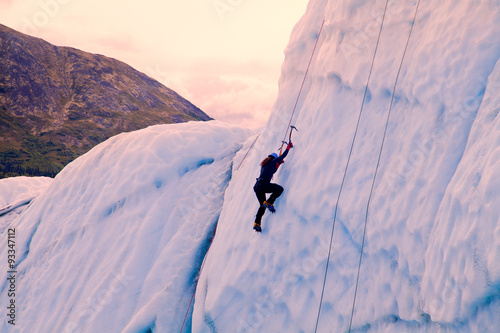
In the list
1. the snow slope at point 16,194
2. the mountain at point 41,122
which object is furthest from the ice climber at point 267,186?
the mountain at point 41,122

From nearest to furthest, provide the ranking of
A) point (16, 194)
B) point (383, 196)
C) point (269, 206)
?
point (383, 196)
point (269, 206)
point (16, 194)

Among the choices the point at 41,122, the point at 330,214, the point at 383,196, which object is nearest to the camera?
the point at 383,196

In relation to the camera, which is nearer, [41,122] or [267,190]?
[267,190]

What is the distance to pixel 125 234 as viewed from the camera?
11234 mm

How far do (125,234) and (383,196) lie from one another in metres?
9.35

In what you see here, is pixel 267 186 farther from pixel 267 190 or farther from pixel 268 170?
pixel 268 170

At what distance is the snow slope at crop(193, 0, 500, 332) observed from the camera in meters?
4.05

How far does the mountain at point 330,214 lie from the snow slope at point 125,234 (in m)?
0.07

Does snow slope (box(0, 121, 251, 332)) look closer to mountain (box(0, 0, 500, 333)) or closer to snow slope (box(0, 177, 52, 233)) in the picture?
mountain (box(0, 0, 500, 333))

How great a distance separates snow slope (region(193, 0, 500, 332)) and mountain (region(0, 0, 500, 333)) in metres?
0.03

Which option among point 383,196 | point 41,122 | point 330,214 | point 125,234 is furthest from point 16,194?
point 41,122

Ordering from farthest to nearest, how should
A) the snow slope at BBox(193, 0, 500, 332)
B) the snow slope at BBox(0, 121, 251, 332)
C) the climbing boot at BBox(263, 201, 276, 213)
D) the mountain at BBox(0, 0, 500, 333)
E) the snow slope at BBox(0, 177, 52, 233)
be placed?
the snow slope at BBox(0, 177, 52, 233), the snow slope at BBox(0, 121, 251, 332), the climbing boot at BBox(263, 201, 276, 213), the mountain at BBox(0, 0, 500, 333), the snow slope at BBox(193, 0, 500, 332)

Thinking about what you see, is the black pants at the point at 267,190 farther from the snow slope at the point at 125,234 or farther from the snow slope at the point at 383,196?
the snow slope at the point at 125,234

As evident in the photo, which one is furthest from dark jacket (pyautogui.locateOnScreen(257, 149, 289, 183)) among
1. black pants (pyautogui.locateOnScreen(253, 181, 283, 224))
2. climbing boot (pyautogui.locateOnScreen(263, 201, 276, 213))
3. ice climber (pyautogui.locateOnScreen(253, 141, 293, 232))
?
climbing boot (pyautogui.locateOnScreen(263, 201, 276, 213))
